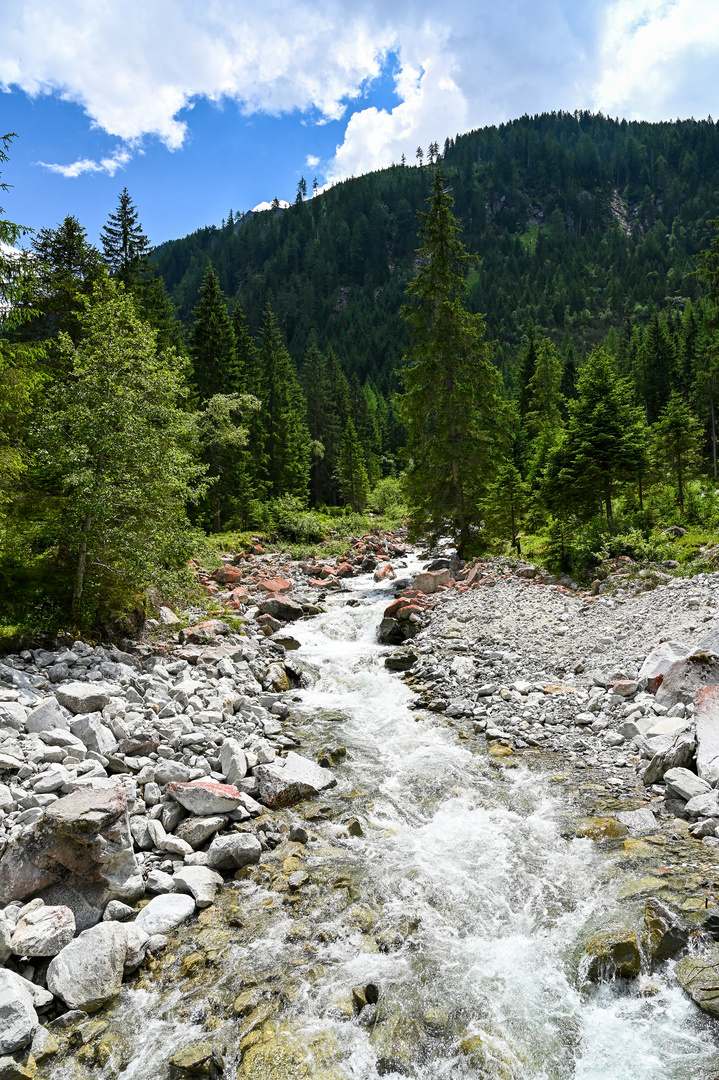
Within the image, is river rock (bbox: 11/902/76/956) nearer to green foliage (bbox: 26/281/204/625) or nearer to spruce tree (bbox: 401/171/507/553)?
green foliage (bbox: 26/281/204/625)

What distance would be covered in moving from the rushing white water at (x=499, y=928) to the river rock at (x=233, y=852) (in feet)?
4.32

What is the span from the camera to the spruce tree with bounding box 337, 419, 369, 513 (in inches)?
2031

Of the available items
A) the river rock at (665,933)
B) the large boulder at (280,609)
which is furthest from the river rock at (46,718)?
the large boulder at (280,609)

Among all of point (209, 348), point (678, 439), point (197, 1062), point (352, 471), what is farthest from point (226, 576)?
point (352, 471)

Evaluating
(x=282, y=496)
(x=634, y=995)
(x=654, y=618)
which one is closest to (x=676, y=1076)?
(x=634, y=995)

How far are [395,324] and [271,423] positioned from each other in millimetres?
117455

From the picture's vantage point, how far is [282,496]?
41875 mm

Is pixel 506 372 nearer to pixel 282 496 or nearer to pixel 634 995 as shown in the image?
pixel 282 496

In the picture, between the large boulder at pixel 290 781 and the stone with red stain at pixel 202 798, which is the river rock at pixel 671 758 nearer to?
the large boulder at pixel 290 781

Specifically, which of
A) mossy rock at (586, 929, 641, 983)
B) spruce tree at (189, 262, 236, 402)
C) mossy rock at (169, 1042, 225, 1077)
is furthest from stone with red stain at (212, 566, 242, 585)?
mossy rock at (586, 929, 641, 983)

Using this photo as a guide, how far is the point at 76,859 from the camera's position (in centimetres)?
545

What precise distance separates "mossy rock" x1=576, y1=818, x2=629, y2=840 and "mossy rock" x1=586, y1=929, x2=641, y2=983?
1.61 m

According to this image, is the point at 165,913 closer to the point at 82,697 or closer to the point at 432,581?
the point at 82,697

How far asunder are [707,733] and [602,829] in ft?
6.85
